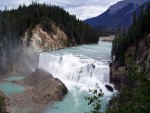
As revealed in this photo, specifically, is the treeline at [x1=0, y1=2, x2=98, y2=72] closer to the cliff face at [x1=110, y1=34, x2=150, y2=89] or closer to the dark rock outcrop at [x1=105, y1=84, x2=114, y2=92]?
the dark rock outcrop at [x1=105, y1=84, x2=114, y2=92]

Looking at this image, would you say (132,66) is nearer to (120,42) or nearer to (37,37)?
(120,42)

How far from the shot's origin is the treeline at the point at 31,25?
73875 mm

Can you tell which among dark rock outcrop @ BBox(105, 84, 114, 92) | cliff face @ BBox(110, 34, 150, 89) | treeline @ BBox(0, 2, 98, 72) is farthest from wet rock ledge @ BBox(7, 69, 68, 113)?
treeline @ BBox(0, 2, 98, 72)

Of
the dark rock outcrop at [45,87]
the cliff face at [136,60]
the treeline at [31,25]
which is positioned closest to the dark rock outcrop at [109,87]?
the cliff face at [136,60]

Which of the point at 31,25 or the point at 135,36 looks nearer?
the point at 135,36

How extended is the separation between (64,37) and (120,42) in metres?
44.7

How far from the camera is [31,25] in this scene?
287 feet

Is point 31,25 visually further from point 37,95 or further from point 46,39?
point 37,95

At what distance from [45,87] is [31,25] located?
122ft

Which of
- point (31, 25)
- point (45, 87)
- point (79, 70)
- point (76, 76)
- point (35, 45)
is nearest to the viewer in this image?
point (45, 87)

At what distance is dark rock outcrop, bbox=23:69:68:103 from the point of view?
48094mm

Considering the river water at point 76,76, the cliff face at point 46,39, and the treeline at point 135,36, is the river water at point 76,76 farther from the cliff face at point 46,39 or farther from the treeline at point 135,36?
the cliff face at point 46,39

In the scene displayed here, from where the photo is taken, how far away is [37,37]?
282 ft

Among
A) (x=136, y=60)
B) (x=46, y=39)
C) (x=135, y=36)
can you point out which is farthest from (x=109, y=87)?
(x=46, y=39)
